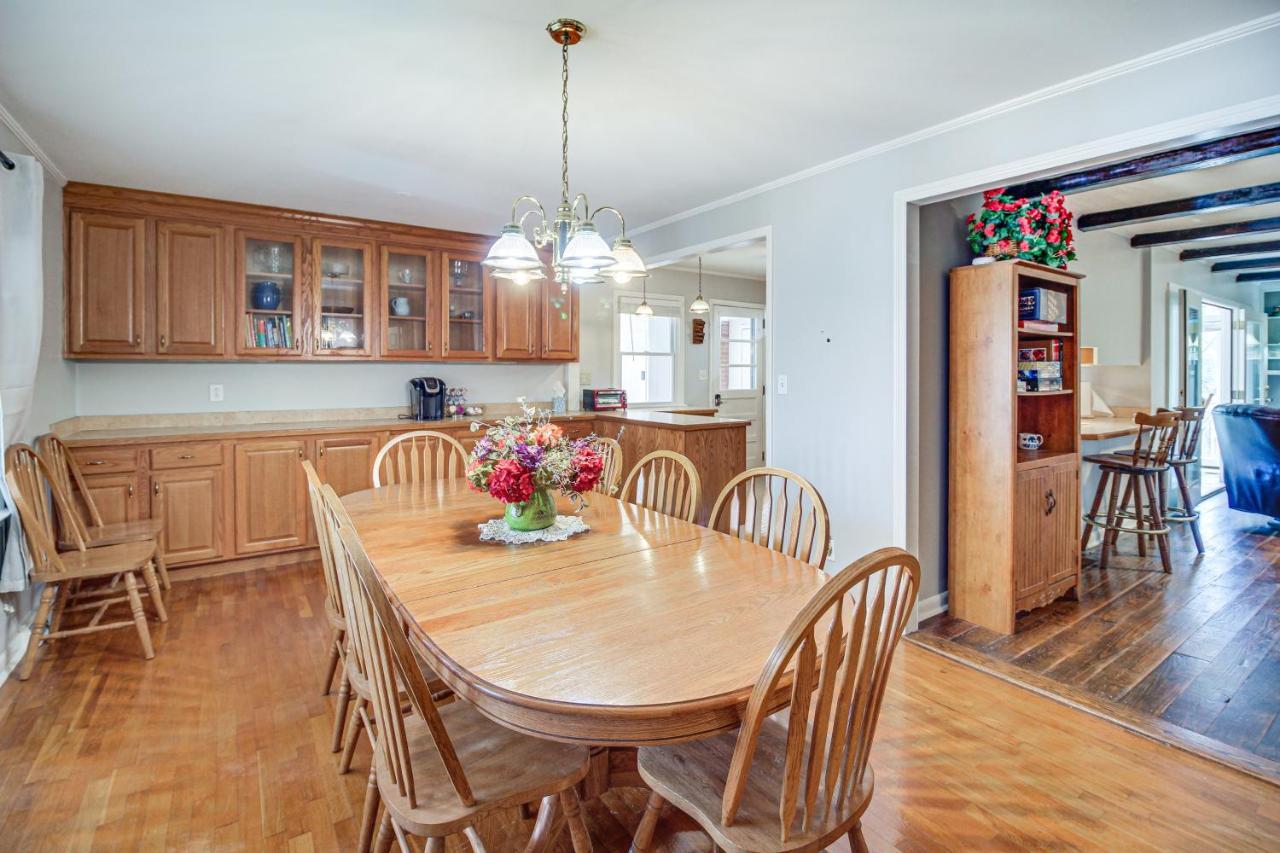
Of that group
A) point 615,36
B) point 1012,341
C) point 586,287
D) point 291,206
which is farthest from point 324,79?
point 586,287

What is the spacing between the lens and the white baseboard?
3092 millimetres

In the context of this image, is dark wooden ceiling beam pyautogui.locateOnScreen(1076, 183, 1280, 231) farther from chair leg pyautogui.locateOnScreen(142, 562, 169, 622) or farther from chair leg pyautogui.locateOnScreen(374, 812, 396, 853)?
chair leg pyautogui.locateOnScreen(142, 562, 169, 622)

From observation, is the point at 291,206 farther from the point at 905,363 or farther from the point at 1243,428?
the point at 1243,428

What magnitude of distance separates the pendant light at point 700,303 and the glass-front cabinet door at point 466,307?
2300mm

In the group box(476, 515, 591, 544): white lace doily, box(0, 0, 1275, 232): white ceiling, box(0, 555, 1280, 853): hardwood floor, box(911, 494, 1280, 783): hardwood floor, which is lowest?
box(0, 555, 1280, 853): hardwood floor

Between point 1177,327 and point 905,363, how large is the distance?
5036 millimetres

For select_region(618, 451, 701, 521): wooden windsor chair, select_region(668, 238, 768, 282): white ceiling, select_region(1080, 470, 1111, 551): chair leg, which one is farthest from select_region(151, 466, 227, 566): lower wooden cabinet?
select_region(1080, 470, 1111, 551): chair leg

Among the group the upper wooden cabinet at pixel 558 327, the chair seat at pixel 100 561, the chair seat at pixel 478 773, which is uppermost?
the upper wooden cabinet at pixel 558 327

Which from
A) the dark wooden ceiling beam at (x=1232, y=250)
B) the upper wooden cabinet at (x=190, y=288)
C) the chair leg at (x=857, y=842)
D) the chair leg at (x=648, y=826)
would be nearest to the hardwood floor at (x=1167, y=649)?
the chair leg at (x=857, y=842)

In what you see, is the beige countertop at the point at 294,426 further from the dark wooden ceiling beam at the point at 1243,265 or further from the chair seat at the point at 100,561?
the dark wooden ceiling beam at the point at 1243,265

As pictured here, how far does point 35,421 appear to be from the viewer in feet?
9.86

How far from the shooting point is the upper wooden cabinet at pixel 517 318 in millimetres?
4902

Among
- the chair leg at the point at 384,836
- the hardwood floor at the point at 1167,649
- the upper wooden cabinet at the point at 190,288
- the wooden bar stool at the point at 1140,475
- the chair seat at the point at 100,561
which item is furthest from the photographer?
the wooden bar stool at the point at 1140,475

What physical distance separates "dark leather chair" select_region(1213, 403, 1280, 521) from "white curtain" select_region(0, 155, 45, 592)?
7.42 meters
